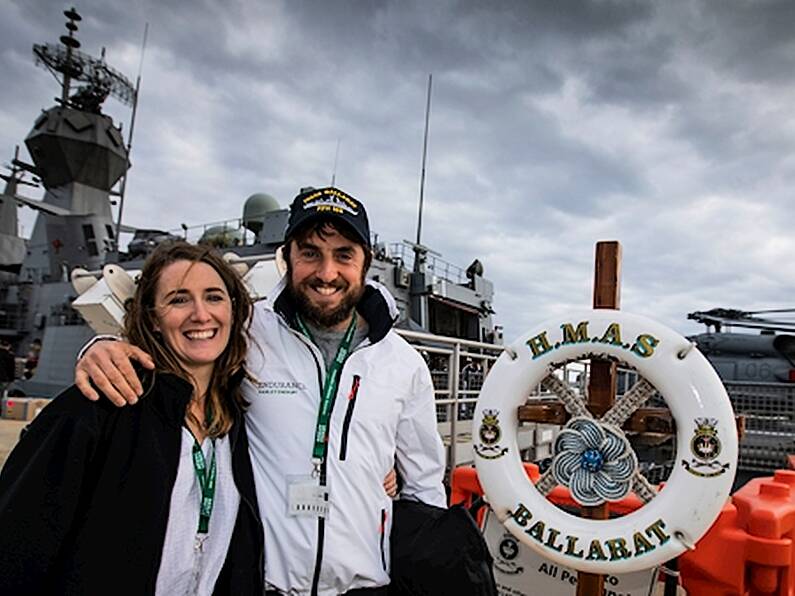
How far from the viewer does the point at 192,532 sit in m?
1.31

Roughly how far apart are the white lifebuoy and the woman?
0.93 metres

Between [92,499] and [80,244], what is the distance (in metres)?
19.1

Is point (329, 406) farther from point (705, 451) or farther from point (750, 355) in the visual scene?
point (750, 355)

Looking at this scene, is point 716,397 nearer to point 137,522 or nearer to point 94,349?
point 137,522

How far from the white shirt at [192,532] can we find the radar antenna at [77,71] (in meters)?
25.3

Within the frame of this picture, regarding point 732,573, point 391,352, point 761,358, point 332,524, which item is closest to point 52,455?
point 332,524

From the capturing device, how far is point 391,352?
172cm

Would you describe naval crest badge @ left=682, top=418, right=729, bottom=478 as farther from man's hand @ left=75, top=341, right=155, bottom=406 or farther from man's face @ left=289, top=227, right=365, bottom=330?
man's hand @ left=75, top=341, right=155, bottom=406

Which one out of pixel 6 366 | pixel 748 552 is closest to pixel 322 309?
pixel 748 552

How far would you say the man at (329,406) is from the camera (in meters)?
1.42

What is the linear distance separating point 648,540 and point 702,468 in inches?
11.0

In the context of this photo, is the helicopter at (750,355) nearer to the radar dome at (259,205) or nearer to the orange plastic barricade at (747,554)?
the orange plastic barricade at (747,554)

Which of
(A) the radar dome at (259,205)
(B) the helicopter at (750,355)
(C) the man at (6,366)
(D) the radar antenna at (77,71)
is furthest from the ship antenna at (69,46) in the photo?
(B) the helicopter at (750,355)

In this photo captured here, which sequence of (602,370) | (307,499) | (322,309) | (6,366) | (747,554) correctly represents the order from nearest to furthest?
(307,499), (322,309), (602,370), (747,554), (6,366)
